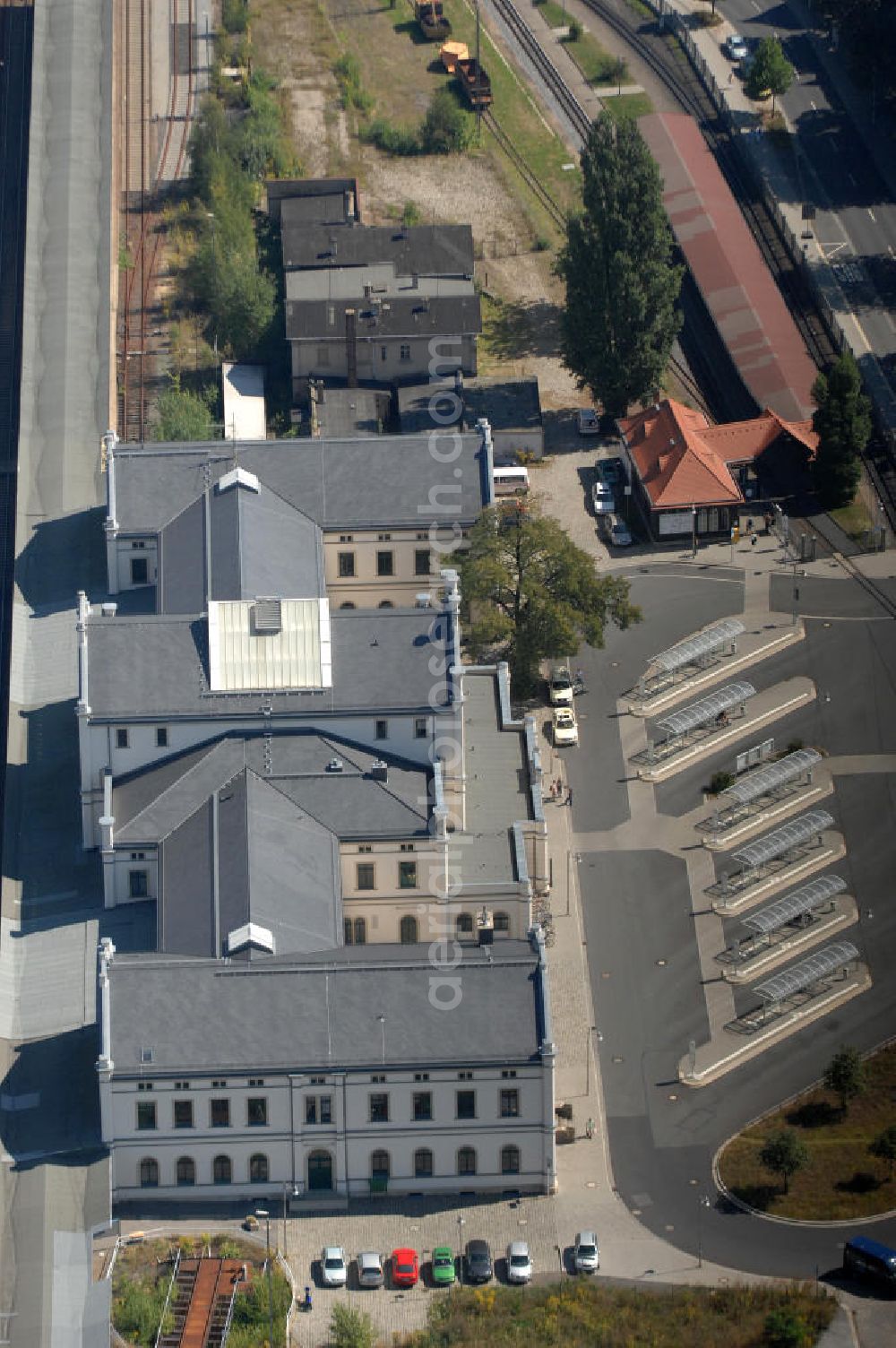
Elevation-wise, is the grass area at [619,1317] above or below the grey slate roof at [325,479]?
below

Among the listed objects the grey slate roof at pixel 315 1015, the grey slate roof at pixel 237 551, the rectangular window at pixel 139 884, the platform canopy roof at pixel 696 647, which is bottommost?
the grey slate roof at pixel 315 1015

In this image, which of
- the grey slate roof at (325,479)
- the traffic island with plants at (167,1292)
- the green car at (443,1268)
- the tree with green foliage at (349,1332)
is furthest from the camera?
the grey slate roof at (325,479)

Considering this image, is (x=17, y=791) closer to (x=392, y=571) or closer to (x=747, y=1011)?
(x=392, y=571)

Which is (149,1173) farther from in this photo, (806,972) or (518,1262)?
(806,972)

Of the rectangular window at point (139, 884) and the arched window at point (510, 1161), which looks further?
the rectangular window at point (139, 884)

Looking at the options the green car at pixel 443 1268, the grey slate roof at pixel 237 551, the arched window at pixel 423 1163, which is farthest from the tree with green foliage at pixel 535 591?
the green car at pixel 443 1268

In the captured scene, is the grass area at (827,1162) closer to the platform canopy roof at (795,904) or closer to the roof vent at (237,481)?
the platform canopy roof at (795,904)

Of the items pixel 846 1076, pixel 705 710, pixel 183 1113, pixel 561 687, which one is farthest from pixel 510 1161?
pixel 561 687
